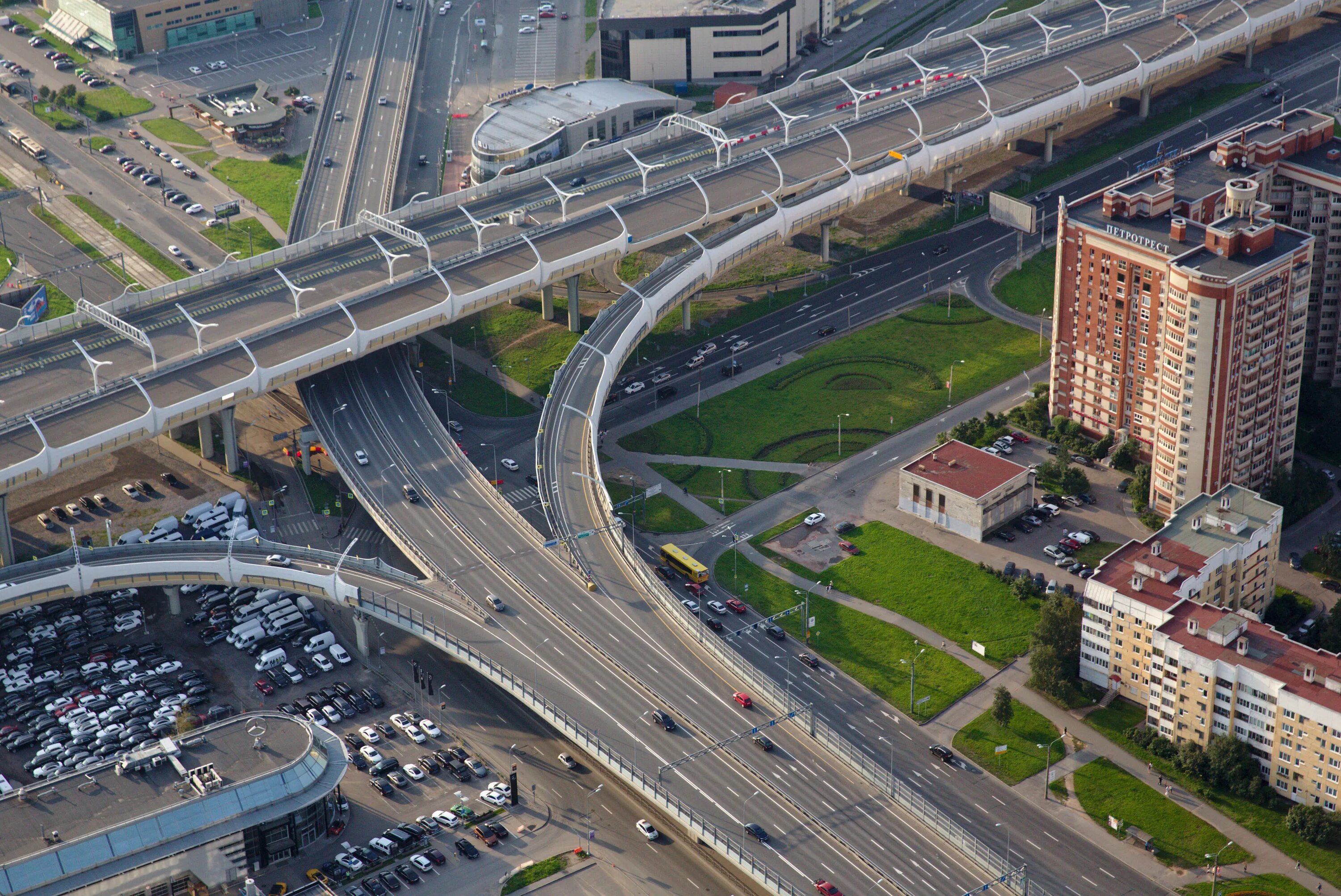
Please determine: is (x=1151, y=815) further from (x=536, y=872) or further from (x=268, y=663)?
(x=268, y=663)

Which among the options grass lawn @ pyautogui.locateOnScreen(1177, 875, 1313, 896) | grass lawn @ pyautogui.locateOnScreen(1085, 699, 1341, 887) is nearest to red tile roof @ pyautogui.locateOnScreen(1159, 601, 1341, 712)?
grass lawn @ pyautogui.locateOnScreen(1085, 699, 1341, 887)

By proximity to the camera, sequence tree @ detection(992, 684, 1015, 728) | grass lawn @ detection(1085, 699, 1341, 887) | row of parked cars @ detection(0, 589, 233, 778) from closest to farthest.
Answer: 1. grass lawn @ detection(1085, 699, 1341, 887)
2. row of parked cars @ detection(0, 589, 233, 778)
3. tree @ detection(992, 684, 1015, 728)

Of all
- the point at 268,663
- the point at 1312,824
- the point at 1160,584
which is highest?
the point at 1160,584

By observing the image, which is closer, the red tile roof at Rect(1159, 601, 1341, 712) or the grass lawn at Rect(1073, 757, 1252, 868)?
the grass lawn at Rect(1073, 757, 1252, 868)

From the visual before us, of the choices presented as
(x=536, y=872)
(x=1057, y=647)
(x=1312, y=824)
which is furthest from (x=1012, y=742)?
(x=536, y=872)

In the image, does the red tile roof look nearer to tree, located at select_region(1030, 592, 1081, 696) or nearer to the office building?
the office building

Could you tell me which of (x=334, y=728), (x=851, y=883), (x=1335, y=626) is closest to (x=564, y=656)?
(x=334, y=728)

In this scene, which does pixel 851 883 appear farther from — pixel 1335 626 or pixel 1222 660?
pixel 1335 626
